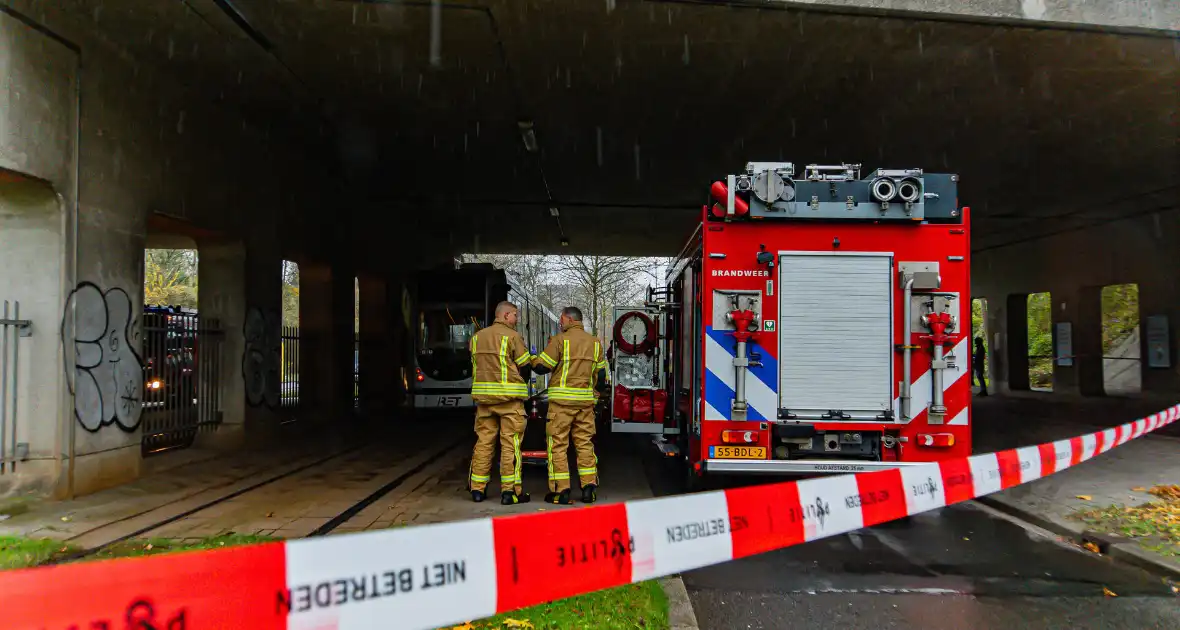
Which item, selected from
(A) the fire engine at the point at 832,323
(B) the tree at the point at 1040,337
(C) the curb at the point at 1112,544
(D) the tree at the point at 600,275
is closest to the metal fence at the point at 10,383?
(A) the fire engine at the point at 832,323

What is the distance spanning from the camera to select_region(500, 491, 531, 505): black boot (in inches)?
287

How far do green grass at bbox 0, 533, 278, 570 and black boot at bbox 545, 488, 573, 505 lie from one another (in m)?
2.56

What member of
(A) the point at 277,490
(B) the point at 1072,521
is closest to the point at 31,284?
(A) the point at 277,490

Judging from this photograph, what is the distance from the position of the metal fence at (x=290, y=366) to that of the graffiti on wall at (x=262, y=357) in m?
1.14

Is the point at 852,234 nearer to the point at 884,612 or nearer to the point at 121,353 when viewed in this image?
the point at 884,612

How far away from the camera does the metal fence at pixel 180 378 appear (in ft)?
32.8

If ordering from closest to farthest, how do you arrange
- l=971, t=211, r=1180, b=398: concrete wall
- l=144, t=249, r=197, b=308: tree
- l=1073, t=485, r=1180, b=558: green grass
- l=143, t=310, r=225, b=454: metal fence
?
1. l=1073, t=485, r=1180, b=558: green grass
2. l=143, t=310, r=225, b=454: metal fence
3. l=971, t=211, r=1180, b=398: concrete wall
4. l=144, t=249, r=197, b=308: tree

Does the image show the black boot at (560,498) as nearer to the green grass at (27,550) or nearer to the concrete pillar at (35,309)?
the green grass at (27,550)

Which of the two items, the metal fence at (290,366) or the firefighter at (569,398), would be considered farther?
the metal fence at (290,366)

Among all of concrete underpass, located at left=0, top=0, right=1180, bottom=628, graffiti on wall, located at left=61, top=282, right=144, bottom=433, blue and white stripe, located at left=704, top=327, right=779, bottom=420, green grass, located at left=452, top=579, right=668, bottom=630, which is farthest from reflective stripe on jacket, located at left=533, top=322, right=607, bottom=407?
graffiti on wall, located at left=61, top=282, right=144, bottom=433

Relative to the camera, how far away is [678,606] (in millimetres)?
4555

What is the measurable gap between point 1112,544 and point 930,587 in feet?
7.05

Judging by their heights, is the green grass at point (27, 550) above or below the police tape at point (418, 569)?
below

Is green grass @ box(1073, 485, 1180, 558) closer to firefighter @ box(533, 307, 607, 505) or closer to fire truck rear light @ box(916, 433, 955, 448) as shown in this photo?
fire truck rear light @ box(916, 433, 955, 448)
